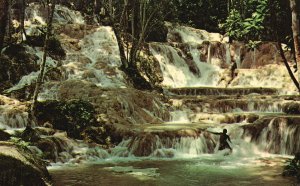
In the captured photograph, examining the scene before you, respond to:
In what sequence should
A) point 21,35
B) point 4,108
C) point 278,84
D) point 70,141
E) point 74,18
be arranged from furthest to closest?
point 74,18, point 278,84, point 21,35, point 4,108, point 70,141

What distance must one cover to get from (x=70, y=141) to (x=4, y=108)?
3485 millimetres

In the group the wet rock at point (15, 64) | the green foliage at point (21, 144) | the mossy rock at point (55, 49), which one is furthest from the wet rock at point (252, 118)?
the mossy rock at point (55, 49)

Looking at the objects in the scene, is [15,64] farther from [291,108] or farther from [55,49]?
[291,108]

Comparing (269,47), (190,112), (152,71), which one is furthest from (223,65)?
(190,112)

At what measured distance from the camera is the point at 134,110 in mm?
19422

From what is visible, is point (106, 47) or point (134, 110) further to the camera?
point (106, 47)

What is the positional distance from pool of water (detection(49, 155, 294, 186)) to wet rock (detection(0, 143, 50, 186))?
2686mm

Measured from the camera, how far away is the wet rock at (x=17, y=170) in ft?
21.8

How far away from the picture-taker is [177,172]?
1148cm

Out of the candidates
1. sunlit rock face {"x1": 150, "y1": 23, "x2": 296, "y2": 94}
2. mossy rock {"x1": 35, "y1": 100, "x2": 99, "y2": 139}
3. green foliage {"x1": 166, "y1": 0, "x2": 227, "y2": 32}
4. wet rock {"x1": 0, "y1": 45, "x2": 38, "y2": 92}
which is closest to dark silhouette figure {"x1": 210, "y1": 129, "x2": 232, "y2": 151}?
mossy rock {"x1": 35, "y1": 100, "x2": 99, "y2": 139}

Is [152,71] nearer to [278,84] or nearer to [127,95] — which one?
[278,84]

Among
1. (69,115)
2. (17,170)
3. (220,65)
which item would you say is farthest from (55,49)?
(17,170)

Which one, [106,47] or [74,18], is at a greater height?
[74,18]

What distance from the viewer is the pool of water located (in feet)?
33.0
